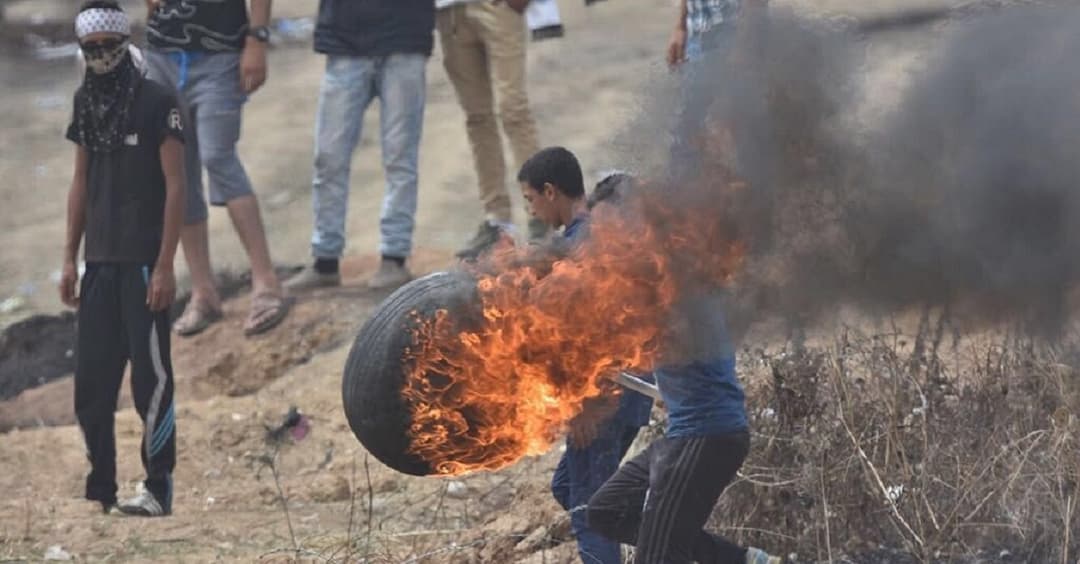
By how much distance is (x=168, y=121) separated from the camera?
7.35 m

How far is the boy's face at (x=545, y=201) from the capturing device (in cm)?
580

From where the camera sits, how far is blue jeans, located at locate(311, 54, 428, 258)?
9422 mm

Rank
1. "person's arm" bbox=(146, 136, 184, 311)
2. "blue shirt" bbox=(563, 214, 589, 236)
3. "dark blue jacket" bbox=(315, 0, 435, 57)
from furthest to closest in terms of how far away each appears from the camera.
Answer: "dark blue jacket" bbox=(315, 0, 435, 57) → "person's arm" bbox=(146, 136, 184, 311) → "blue shirt" bbox=(563, 214, 589, 236)

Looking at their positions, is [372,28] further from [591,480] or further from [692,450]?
[692,450]

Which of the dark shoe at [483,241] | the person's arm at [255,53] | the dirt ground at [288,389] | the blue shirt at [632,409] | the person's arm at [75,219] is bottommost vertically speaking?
the dirt ground at [288,389]

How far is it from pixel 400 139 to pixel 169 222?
2416mm

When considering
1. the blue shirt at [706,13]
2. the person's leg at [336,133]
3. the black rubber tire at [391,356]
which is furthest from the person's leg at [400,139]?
the black rubber tire at [391,356]

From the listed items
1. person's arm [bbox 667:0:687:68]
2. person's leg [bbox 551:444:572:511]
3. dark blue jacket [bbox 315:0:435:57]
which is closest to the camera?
person's leg [bbox 551:444:572:511]

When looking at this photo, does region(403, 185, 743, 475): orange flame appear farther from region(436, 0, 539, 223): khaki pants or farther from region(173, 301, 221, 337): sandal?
region(173, 301, 221, 337): sandal

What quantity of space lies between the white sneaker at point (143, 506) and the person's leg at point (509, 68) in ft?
9.57

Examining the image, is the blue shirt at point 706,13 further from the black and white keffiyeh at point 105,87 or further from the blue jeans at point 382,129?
the black and white keffiyeh at point 105,87

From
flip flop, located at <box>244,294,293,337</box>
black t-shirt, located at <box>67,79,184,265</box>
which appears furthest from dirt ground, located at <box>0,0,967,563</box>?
black t-shirt, located at <box>67,79,184,265</box>

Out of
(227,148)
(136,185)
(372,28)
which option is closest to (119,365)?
(136,185)

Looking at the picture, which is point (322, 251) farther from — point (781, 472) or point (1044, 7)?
point (1044, 7)
